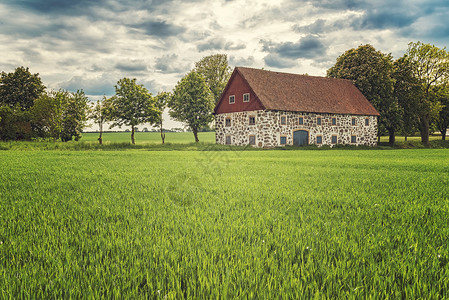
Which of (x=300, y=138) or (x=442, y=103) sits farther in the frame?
(x=442, y=103)

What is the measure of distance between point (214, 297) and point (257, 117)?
36.3 metres

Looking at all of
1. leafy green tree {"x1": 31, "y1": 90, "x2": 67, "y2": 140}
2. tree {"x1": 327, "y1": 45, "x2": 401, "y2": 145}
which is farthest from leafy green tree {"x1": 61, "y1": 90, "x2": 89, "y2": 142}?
tree {"x1": 327, "y1": 45, "x2": 401, "y2": 145}

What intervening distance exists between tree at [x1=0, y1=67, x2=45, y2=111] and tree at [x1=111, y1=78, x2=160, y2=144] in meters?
15.3

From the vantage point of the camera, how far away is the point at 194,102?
48.5 meters

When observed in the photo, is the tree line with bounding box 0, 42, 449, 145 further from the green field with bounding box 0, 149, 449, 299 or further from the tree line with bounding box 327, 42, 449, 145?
the green field with bounding box 0, 149, 449, 299

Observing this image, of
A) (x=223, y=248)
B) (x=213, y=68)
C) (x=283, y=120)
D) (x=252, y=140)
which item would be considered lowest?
(x=223, y=248)

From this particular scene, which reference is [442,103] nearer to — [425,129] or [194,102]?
[425,129]

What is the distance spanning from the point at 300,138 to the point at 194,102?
19979 millimetres

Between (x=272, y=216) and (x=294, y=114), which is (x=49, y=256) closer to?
(x=272, y=216)

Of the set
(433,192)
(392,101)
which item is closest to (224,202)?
(433,192)

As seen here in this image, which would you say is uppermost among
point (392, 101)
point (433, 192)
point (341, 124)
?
point (392, 101)

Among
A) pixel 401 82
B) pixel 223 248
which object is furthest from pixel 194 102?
pixel 223 248

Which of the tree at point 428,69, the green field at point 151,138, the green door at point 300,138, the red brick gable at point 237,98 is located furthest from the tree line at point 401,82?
the green field at point 151,138

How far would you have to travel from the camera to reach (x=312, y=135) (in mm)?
39844
